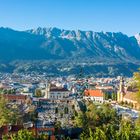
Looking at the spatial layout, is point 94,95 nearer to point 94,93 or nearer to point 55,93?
point 94,93

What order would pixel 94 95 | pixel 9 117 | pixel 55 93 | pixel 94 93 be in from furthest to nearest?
1. pixel 55 93
2. pixel 94 93
3. pixel 94 95
4. pixel 9 117

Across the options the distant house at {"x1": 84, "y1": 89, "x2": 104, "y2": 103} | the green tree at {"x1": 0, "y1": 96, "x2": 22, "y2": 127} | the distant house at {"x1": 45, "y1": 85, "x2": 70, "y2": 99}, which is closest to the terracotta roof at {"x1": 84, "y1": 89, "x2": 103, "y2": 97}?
the distant house at {"x1": 84, "y1": 89, "x2": 104, "y2": 103}

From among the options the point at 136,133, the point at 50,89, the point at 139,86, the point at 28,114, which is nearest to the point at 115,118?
the point at 28,114

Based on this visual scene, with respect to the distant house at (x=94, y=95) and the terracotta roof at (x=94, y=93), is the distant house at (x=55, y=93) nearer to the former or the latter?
the terracotta roof at (x=94, y=93)

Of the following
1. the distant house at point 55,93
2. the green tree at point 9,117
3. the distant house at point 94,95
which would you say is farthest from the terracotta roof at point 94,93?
the green tree at point 9,117

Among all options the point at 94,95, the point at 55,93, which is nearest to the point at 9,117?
the point at 94,95

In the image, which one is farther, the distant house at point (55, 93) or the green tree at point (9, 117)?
the distant house at point (55, 93)

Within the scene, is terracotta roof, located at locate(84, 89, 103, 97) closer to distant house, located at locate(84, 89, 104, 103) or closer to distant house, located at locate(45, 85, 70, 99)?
distant house, located at locate(84, 89, 104, 103)

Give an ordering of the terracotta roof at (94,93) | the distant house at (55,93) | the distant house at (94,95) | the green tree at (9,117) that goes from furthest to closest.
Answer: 1. the distant house at (55,93)
2. the terracotta roof at (94,93)
3. the distant house at (94,95)
4. the green tree at (9,117)

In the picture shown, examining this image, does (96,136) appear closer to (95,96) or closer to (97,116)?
(97,116)

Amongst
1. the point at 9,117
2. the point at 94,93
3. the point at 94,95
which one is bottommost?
the point at 9,117

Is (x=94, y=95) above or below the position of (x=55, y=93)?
below

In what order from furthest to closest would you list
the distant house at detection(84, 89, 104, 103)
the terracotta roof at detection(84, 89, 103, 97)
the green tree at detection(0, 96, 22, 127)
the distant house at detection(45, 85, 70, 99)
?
the distant house at detection(45, 85, 70, 99), the terracotta roof at detection(84, 89, 103, 97), the distant house at detection(84, 89, 104, 103), the green tree at detection(0, 96, 22, 127)

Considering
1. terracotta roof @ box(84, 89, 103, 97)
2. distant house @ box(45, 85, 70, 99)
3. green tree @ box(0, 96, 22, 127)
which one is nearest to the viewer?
green tree @ box(0, 96, 22, 127)
